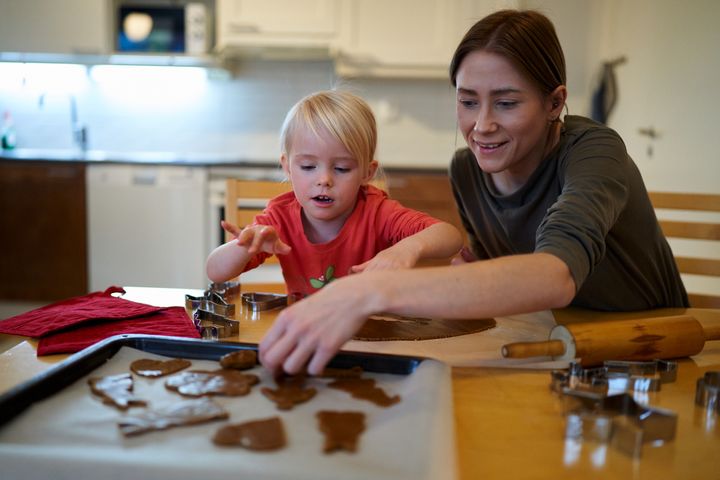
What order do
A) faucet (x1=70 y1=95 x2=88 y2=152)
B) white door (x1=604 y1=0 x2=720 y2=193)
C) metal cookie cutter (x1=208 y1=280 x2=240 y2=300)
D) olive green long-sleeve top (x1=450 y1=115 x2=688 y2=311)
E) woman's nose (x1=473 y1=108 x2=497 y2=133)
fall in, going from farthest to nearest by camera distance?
faucet (x1=70 y1=95 x2=88 y2=152)
white door (x1=604 y1=0 x2=720 y2=193)
metal cookie cutter (x1=208 y1=280 x2=240 y2=300)
woman's nose (x1=473 y1=108 x2=497 y2=133)
olive green long-sleeve top (x1=450 y1=115 x2=688 y2=311)

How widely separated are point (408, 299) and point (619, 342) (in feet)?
1.05

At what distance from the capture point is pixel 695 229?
1668mm

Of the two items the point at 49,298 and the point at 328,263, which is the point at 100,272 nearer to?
the point at 49,298

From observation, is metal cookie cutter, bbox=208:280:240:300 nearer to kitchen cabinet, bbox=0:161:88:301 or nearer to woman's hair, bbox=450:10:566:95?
woman's hair, bbox=450:10:566:95

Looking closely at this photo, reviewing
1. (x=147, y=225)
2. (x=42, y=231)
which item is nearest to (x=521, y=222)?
(x=147, y=225)

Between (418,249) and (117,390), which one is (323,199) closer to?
(418,249)

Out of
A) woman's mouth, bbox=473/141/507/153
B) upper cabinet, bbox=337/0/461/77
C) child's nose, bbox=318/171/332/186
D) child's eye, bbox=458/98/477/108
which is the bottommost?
child's nose, bbox=318/171/332/186

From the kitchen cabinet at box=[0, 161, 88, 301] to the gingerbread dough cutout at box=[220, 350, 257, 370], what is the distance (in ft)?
9.62

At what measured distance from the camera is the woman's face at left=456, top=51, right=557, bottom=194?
1.10 m

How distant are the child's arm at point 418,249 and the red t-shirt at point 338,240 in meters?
0.07

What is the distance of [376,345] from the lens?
922mm

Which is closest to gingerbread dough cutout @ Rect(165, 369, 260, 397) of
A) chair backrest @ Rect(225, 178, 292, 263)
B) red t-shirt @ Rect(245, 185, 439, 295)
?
red t-shirt @ Rect(245, 185, 439, 295)

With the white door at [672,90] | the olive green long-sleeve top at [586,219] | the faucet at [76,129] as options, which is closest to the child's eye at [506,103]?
the olive green long-sleeve top at [586,219]

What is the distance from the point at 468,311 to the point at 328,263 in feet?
1.99
